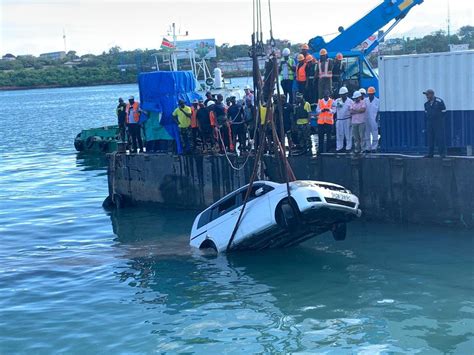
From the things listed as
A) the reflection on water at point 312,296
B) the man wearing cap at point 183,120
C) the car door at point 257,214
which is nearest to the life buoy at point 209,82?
the man wearing cap at point 183,120

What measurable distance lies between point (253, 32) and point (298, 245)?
524 centimetres

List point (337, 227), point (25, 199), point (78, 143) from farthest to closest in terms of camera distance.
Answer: point (78, 143), point (25, 199), point (337, 227)

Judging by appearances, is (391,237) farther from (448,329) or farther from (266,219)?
(448,329)

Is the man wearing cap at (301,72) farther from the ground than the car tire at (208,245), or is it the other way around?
the man wearing cap at (301,72)

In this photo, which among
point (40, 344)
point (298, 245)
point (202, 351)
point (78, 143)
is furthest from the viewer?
point (78, 143)

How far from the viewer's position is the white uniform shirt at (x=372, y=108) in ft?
67.0

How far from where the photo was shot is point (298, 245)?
18391 mm

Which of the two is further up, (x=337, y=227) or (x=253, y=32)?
(x=253, y=32)

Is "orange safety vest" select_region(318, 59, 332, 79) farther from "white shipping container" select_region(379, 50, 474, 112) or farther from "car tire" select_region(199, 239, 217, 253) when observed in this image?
"car tire" select_region(199, 239, 217, 253)

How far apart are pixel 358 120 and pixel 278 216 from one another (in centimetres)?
517

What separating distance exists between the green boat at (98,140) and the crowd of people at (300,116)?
646 inches

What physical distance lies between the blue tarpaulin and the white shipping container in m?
6.82

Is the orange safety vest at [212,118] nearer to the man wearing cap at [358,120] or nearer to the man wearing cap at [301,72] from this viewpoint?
the man wearing cap at [301,72]

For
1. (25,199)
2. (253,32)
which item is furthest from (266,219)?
(25,199)
